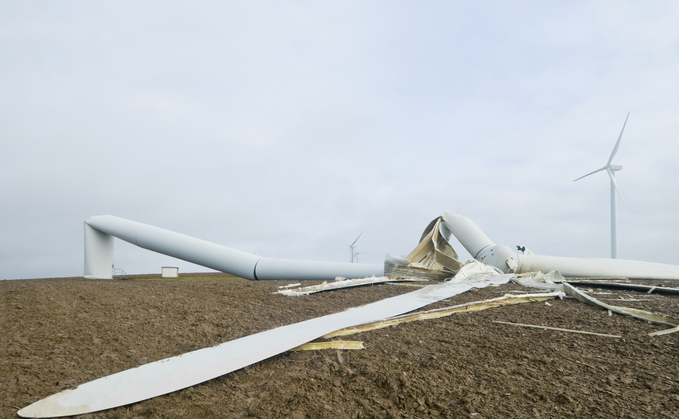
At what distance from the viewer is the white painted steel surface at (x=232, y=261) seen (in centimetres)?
1016

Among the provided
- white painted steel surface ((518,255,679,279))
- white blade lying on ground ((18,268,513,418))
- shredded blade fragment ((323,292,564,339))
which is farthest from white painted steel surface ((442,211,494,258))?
white blade lying on ground ((18,268,513,418))

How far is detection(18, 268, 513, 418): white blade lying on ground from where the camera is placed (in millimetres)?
2340

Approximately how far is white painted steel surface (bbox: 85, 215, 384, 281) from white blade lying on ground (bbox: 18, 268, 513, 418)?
6311 millimetres

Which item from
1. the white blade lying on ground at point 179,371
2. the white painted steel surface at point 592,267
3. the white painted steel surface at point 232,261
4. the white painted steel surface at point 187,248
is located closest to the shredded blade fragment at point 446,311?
the white blade lying on ground at point 179,371

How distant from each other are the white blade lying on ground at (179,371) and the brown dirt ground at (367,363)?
6 centimetres

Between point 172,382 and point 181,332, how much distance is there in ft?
3.83

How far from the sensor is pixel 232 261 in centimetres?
1041

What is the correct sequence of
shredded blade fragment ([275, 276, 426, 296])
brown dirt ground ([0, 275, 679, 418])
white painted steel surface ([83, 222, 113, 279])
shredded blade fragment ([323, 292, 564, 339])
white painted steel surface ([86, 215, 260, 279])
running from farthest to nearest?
white painted steel surface ([83, 222, 113, 279]) < white painted steel surface ([86, 215, 260, 279]) < shredded blade fragment ([275, 276, 426, 296]) < shredded blade fragment ([323, 292, 564, 339]) < brown dirt ground ([0, 275, 679, 418])

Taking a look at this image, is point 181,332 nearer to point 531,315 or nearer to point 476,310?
point 476,310

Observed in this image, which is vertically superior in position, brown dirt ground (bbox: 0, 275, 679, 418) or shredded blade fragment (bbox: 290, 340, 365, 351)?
shredded blade fragment (bbox: 290, 340, 365, 351)

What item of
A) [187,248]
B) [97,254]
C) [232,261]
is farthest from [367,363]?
[97,254]

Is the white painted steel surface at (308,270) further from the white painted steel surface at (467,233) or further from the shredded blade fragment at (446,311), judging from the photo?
the shredded blade fragment at (446,311)

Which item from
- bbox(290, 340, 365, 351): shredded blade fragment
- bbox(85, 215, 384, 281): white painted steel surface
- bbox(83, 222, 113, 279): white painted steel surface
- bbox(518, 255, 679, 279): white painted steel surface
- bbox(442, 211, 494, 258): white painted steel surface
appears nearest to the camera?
bbox(290, 340, 365, 351): shredded blade fragment

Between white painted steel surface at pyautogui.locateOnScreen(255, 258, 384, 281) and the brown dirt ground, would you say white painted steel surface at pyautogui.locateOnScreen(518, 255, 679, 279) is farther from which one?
the brown dirt ground
